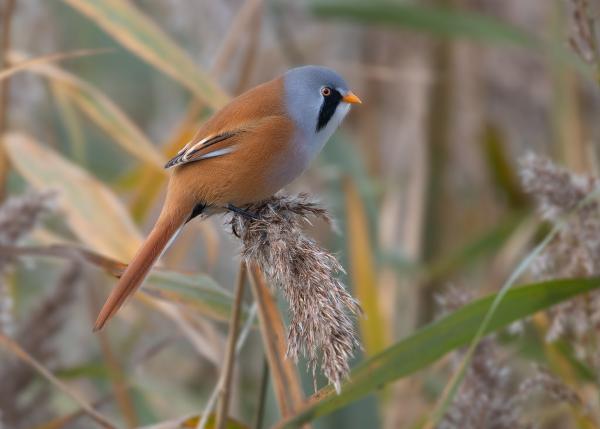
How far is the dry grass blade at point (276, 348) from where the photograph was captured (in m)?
1.40

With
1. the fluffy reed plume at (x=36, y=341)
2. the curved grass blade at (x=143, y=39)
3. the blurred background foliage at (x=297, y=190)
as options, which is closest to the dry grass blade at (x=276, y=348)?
the blurred background foliage at (x=297, y=190)

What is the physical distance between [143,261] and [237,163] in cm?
32

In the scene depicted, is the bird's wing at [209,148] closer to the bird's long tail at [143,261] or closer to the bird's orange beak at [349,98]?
the bird's long tail at [143,261]

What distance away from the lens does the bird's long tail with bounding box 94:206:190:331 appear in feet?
4.39

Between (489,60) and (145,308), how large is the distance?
8.52 ft

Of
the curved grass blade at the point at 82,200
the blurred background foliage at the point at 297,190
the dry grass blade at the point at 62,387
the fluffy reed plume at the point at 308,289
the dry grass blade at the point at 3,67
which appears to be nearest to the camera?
the fluffy reed plume at the point at 308,289

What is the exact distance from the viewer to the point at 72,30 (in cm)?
369

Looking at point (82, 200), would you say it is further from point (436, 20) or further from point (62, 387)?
point (436, 20)

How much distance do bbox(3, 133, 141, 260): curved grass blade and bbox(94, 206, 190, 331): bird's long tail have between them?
30 centimetres

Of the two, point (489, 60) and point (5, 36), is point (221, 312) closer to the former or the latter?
point (5, 36)

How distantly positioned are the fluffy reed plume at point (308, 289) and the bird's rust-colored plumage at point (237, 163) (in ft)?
0.78

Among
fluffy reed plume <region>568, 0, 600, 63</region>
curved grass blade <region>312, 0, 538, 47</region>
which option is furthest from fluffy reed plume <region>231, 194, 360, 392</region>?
curved grass blade <region>312, 0, 538, 47</region>

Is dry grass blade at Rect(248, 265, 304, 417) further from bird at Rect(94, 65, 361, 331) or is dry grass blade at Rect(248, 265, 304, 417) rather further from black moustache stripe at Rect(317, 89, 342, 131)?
black moustache stripe at Rect(317, 89, 342, 131)

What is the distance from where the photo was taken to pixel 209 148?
168cm
